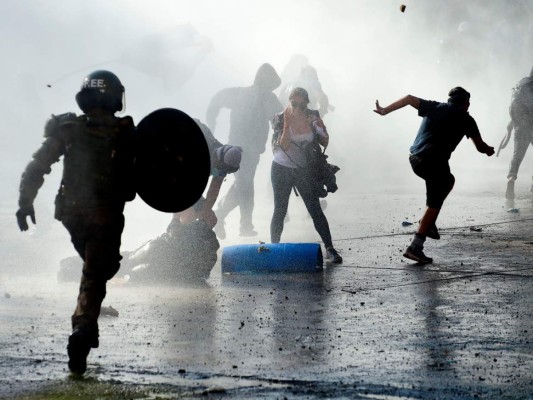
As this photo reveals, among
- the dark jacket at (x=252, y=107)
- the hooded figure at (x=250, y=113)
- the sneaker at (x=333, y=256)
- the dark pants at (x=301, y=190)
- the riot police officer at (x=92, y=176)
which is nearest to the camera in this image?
the riot police officer at (x=92, y=176)

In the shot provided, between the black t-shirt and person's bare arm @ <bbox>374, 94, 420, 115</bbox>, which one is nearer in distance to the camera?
person's bare arm @ <bbox>374, 94, 420, 115</bbox>

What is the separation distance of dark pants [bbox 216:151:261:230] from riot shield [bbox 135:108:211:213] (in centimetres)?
755

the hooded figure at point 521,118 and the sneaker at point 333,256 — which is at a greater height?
the hooded figure at point 521,118

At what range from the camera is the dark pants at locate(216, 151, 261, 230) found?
14.2 m

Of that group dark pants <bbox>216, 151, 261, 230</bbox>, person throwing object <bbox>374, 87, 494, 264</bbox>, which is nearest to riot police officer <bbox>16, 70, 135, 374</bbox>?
person throwing object <bbox>374, 87, 494, 264</bbox>

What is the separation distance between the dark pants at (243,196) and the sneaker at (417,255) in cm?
422

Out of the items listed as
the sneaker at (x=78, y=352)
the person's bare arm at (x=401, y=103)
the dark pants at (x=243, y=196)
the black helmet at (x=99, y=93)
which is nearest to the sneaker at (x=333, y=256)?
the person's bare arm at (x=401, y=103)

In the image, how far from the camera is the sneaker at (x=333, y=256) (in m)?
10.6

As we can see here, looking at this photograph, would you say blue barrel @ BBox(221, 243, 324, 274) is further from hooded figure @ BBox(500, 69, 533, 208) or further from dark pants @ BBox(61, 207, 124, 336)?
hooded figure @ BBox(500, 69, 533, 208)

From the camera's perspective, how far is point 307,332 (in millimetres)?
6977

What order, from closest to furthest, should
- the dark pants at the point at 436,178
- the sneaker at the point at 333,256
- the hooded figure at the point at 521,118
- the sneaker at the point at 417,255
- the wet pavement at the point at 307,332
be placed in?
the wet pavement at the point at 307,332, the sneaker at the point at 417,255, the dark pants at the point at 436,178, the sneaker at the point at 333,256, the hooded figure at the point at 521,118

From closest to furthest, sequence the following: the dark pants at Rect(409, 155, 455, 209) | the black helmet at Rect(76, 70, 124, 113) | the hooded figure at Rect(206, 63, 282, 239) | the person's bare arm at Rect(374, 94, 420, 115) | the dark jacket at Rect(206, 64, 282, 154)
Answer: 1. the black helmet at Rect(76, 70, 124, 113)
2. the person's bare arm at Rect(374, 94, 420, 115)
3. the dark pants at Rect(409, 155, 455, 209)
4. the hooded figure at Rect(206, 63, 282, 239)
5. the dark jacket at Rect(206, 64, 282, 154)

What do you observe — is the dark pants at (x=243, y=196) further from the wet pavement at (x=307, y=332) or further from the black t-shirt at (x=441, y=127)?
the black t-shirt at (x=441, y=127)

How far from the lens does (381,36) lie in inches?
1887
